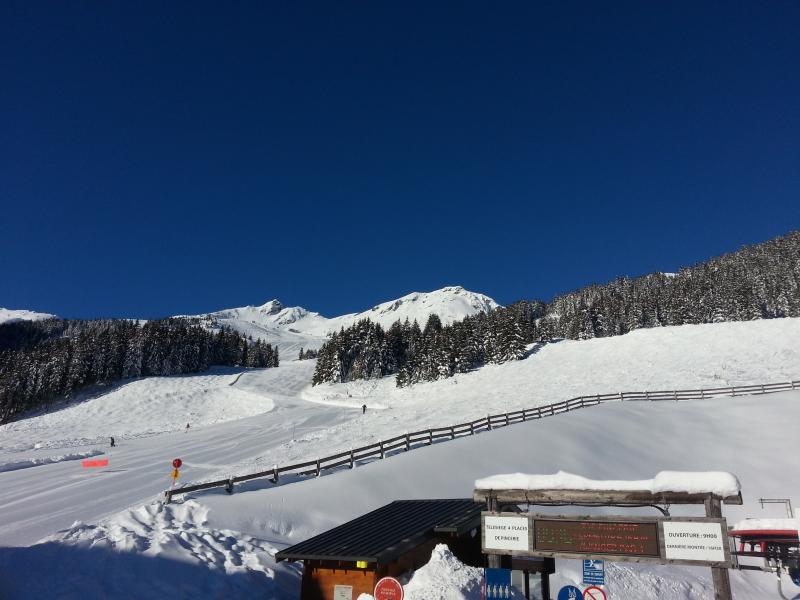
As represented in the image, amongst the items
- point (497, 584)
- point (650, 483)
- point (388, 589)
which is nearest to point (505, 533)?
point (497, 584)

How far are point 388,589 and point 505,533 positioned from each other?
236 cm

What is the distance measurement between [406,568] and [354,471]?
875 cm

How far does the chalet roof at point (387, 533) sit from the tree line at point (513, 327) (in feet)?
180

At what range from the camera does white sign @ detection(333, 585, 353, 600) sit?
32.1ft

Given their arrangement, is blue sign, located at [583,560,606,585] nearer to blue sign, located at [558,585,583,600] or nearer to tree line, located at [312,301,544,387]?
blue sign, located at [558,585,583,600]

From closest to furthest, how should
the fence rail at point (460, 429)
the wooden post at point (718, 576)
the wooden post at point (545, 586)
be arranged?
the wooden post at point (718, 576) → the wooden post at point (545, 586) → the fence rail at point (460, 429)

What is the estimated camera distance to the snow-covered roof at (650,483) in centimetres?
718

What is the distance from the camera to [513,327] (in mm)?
67250

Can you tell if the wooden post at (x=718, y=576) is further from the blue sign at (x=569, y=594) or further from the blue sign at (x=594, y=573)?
the blue sign at (x=569, y=594)

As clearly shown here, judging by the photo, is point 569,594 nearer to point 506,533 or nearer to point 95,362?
point 506,533

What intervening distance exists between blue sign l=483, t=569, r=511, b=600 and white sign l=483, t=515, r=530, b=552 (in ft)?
1.65

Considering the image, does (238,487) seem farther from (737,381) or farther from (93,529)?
(737,381)

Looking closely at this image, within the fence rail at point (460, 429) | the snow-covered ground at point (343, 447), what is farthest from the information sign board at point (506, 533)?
the fence rail at point (460, 429)

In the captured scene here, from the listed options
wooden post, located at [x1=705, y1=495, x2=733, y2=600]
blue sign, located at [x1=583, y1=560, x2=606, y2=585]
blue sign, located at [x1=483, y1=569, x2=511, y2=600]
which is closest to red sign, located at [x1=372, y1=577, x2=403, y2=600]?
blue sign, located at [x1=483, y1=569, x2=511, y2=600]
